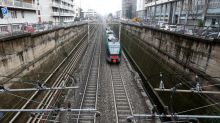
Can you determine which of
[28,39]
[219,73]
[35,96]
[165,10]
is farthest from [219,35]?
[165,10]

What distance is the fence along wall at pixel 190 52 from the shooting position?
10.3m

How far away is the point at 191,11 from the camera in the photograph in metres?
38.2

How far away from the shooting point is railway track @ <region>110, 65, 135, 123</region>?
11947mm

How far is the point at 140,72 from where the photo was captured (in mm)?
21141

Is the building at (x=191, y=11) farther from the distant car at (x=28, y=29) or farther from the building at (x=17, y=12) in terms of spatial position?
the building at (x=17, y=12)

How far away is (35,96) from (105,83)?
7.12 meters

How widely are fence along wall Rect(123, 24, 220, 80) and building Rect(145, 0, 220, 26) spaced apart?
10033 mm

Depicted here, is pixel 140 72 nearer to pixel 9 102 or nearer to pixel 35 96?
pixel 35 96

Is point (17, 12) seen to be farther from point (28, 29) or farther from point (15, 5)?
point (28, 29)

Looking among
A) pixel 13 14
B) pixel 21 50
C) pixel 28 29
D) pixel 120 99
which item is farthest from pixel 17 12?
pixel 120 99

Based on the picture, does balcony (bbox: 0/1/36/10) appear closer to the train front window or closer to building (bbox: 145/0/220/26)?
the train front window

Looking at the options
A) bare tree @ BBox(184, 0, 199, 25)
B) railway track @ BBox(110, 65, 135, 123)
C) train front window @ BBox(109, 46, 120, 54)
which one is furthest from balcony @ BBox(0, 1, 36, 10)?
bare tree @ BBox(184, 0, 199, 25)

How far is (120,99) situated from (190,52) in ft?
22.3

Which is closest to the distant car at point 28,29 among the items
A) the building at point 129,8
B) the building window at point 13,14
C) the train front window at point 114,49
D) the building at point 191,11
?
the train front window at point 114,49
